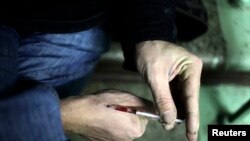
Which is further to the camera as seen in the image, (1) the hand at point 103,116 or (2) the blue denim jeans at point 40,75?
(1) the hand at point 103,116

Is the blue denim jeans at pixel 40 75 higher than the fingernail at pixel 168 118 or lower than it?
higher

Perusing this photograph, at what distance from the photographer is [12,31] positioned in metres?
0.75

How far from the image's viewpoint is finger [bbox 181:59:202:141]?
72 cm

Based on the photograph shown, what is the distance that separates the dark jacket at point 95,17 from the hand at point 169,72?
1.0 inches

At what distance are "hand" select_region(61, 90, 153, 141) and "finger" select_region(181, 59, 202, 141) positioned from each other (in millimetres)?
72

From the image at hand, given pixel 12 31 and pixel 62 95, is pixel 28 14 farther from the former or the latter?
pixel 62 95

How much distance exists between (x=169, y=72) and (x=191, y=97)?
0.20 feet

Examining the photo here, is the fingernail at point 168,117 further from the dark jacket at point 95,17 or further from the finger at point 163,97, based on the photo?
the dark jacket at point 95,17

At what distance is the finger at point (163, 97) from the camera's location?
69cm

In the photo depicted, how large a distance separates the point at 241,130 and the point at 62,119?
0.67 metres

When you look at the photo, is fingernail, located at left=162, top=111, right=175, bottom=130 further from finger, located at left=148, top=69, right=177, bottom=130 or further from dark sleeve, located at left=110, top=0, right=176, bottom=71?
dark sleeve, located at left=110, top=0, right=176, bottom=71

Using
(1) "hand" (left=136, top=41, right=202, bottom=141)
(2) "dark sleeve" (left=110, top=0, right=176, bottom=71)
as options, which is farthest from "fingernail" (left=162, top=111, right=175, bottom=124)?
(2) "dark sleeve" (left=110, top=0, right=176, bottom=71)

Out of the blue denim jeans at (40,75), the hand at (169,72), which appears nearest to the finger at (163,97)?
the hand at (169,72)

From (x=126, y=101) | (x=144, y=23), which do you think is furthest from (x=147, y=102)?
(x=144, y=23)
